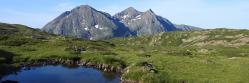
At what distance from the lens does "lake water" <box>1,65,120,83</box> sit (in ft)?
337

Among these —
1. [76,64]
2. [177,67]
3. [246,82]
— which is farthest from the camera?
[76,64]

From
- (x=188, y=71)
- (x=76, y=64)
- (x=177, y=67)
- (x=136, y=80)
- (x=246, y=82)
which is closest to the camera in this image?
(x=246, y=82)

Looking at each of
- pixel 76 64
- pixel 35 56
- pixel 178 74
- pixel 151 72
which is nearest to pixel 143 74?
pixel 151 72

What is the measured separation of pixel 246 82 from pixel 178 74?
1884 centimetres

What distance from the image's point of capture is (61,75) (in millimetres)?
114438

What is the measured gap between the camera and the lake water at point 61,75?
103 metres

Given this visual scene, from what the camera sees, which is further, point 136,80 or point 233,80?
point 136,80

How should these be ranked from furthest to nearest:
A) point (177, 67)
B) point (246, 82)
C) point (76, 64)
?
point (76, 64), point (177, 67), point (246, 82)

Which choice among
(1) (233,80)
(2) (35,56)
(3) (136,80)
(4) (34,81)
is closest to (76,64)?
(2) (35,56)

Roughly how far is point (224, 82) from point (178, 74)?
15.5 m

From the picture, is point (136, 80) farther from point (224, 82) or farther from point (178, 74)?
point (224, 82)

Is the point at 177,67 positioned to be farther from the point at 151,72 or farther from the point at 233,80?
the point at 233,80

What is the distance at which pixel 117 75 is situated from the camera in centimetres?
11325

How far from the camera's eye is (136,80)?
9581cm
